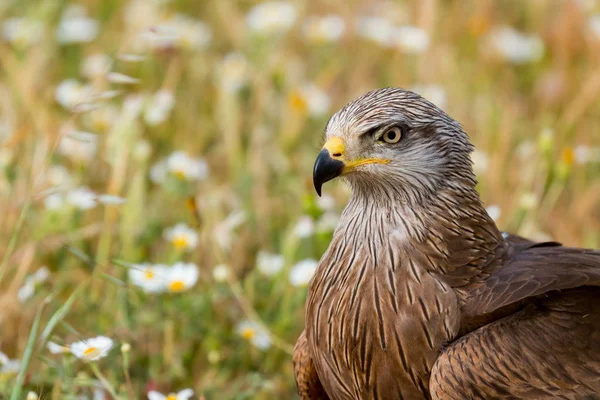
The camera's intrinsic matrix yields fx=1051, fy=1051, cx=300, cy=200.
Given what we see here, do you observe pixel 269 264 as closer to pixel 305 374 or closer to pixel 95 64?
pixel 305 374

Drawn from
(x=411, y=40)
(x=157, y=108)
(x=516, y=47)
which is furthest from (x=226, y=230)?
(x=516, y=47)

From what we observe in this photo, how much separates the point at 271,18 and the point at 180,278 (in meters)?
2.98

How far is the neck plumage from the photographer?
341 centimetres

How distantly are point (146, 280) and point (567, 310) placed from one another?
1672 millimetres

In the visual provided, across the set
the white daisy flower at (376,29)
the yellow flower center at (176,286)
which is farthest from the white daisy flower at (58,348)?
the white daisy flower at (376,29)

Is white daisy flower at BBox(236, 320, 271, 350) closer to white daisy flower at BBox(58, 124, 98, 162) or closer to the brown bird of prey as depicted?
the brown bird of prey

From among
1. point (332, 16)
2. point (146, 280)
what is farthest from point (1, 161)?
point (332, 16)

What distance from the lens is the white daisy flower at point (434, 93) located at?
5844mm

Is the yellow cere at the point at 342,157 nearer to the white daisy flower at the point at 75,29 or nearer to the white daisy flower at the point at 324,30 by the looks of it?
the white daisy flower at the point at 324,30

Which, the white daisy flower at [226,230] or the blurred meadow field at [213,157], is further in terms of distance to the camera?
the white daisy flower at [226,230]

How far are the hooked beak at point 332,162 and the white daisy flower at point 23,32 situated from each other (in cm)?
339

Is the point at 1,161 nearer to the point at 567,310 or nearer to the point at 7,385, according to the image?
the point at 7,385

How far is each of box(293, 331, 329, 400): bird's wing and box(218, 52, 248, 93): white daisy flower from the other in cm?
244

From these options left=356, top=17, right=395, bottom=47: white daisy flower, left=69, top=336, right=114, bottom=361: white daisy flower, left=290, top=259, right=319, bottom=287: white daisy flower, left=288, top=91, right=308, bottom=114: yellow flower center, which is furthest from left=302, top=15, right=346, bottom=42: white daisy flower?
left=69, top=336, right=114, bottom=361: white daisy flower
